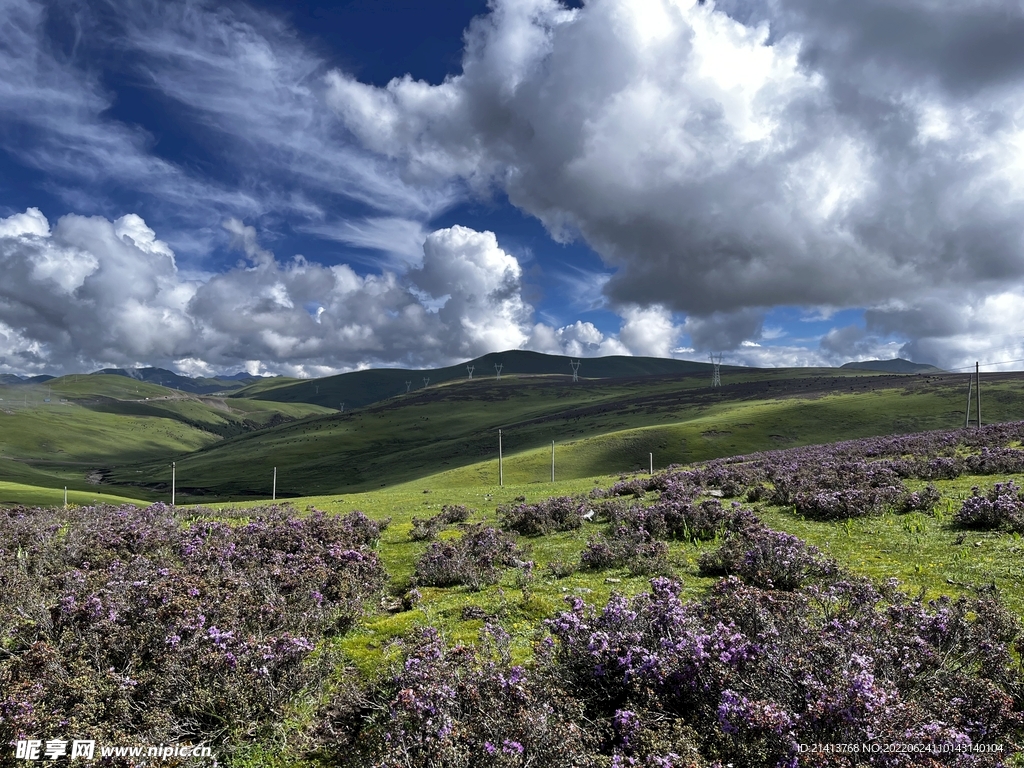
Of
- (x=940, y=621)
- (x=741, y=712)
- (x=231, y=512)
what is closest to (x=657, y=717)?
(x=741, y=712)

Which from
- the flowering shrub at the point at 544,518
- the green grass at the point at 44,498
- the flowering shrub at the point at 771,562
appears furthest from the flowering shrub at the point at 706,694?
the green grass at the point at 44,498

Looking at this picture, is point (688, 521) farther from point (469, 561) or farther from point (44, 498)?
point (44, 498)

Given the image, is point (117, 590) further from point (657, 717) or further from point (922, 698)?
point (922, 698)

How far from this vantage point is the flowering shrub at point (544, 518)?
722 inches

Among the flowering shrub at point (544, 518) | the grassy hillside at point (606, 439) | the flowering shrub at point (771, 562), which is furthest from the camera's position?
the grassy hillside at point (606, 439)

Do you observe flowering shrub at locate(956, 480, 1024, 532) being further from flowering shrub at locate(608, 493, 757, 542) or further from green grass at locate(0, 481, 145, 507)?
green grass at locate(0, 481, 145, 507)

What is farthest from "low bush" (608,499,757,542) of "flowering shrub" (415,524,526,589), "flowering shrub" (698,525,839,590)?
"flowering shrub" (415,524,526,589)

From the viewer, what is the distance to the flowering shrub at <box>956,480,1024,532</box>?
43.0ft

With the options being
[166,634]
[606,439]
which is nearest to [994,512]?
[166,634]

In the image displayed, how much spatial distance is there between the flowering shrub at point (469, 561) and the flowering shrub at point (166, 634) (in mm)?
1288

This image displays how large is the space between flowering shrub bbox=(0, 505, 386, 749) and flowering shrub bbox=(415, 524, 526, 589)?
1288 millimetres

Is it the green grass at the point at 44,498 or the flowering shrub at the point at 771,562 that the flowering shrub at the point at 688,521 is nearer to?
the flowering shrub at the point at 771,562

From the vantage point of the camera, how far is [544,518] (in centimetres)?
1873

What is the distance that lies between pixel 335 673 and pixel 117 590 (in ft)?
14.0
